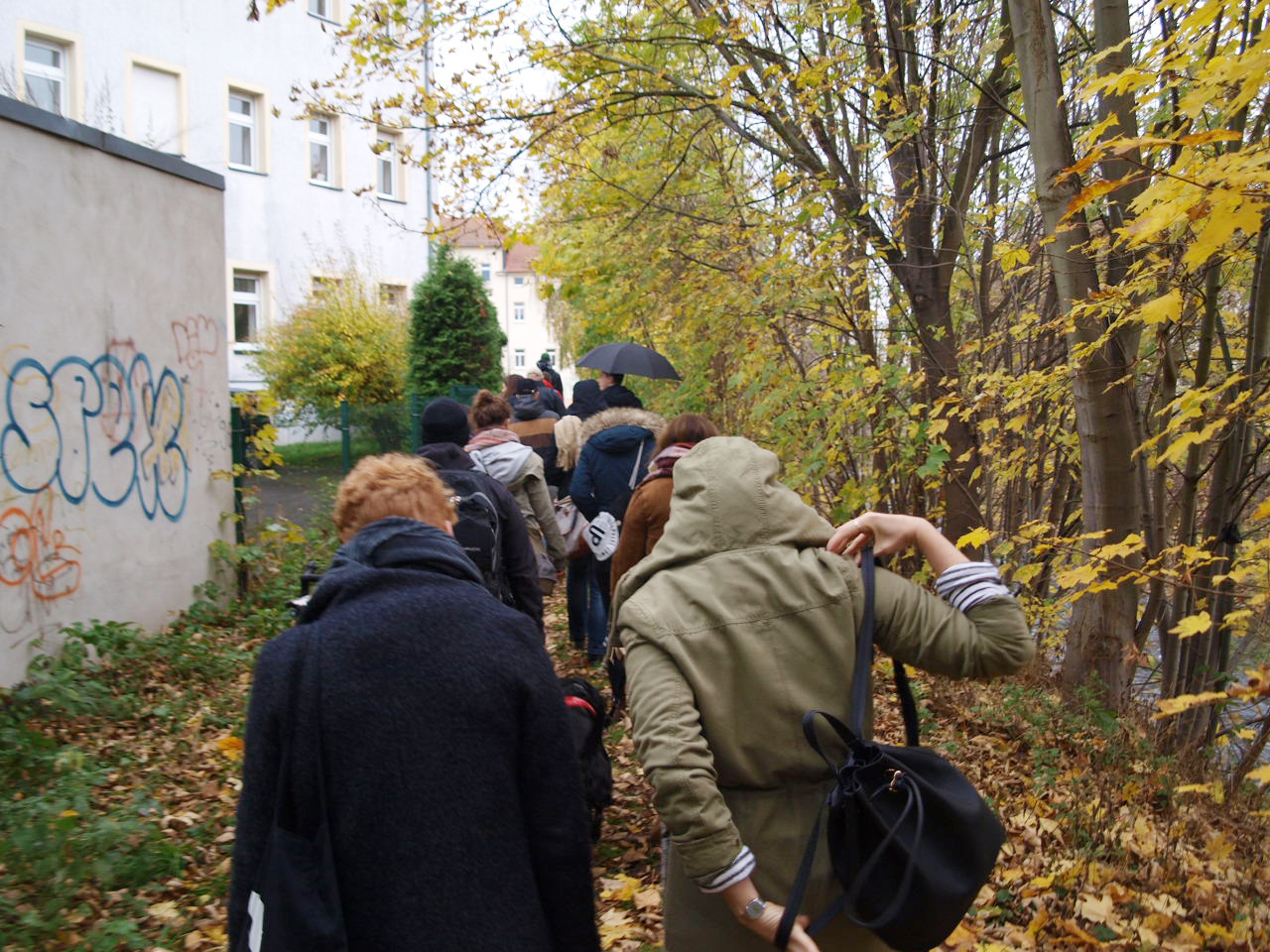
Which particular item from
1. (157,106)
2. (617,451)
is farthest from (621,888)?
(157,106)

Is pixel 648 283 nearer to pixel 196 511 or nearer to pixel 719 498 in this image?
pixel 196 511

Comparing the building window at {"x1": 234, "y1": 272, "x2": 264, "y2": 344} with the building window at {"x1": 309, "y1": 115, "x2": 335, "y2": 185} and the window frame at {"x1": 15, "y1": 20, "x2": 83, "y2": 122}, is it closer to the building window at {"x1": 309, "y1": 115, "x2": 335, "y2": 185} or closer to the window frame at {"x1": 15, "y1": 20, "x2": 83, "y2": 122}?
the building window at {"x1": 309, "y1": 115, "x2": 335, "y2": 185}

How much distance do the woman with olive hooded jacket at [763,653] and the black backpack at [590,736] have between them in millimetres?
1481

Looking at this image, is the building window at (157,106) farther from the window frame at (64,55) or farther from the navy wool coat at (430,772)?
the navy wool coat at (430,772)

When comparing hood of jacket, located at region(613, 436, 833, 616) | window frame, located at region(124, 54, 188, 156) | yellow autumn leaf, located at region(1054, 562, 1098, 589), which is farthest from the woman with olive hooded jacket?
window frame, located at region(124, 54, 188, 156)

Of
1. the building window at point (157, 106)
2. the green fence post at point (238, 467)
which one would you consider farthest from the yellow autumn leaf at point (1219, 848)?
the building window at point (157, 106)

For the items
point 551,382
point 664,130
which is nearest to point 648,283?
point 664,130

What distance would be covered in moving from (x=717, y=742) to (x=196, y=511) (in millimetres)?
7296

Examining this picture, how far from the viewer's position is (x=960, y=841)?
2168mm

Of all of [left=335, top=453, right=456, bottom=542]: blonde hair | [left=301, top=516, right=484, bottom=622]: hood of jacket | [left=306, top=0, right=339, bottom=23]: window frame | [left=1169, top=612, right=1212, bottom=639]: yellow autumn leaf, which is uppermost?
[left=306, top=0, right=339, bottom=23]: window frame

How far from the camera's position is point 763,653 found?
92.0 inches

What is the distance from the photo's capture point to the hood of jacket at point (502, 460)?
6.38 metres

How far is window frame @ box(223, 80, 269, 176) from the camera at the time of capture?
22484 millimetres

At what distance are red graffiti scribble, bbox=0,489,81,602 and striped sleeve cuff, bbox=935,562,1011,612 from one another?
5970mm
